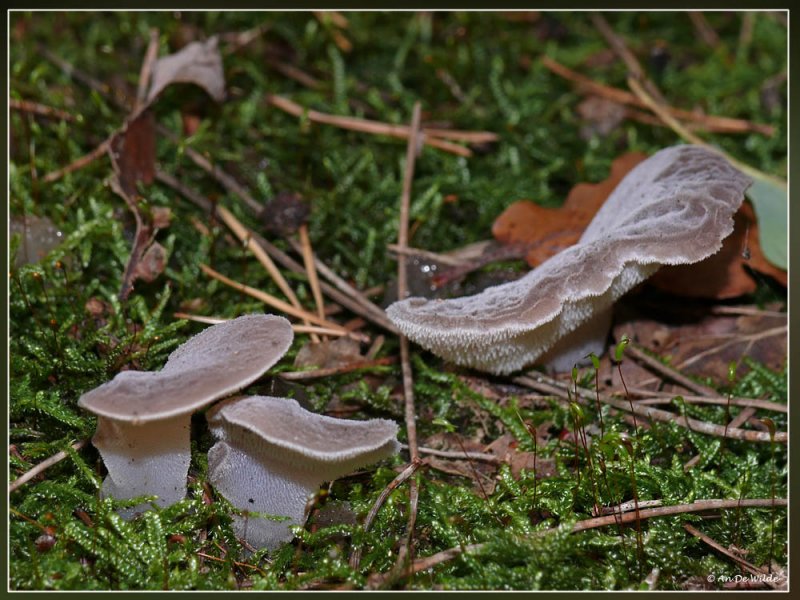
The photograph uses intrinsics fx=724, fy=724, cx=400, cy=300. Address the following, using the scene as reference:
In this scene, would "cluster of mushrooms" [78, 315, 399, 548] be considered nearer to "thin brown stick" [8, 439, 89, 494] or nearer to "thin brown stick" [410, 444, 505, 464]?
"thin brown stick" [8, 439, 89, 494]

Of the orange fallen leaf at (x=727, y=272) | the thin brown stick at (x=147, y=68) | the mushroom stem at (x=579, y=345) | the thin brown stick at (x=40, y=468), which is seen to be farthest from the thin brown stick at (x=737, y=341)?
the thin brown stick at (x=147, y=68)

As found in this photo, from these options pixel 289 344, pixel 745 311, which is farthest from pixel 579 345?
pixel 289 344

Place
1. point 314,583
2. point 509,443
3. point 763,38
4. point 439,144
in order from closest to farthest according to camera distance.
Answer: point 314,583
point 509,443
point 439,144
point 763,38

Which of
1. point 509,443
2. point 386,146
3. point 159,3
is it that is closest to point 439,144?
point 386,146

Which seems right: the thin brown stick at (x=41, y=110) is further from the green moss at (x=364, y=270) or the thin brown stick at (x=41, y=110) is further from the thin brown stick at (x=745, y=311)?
the thin brown stick at (x=745, y=311)

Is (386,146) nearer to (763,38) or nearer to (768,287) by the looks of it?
(768,287)

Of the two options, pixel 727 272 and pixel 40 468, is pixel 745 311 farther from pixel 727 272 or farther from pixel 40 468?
pixel 40 468

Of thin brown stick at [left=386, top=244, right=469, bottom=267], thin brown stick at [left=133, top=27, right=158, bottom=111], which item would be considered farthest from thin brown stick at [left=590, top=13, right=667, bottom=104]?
thin brown stick at [left=133, top=27, right=158, bottom=111]
